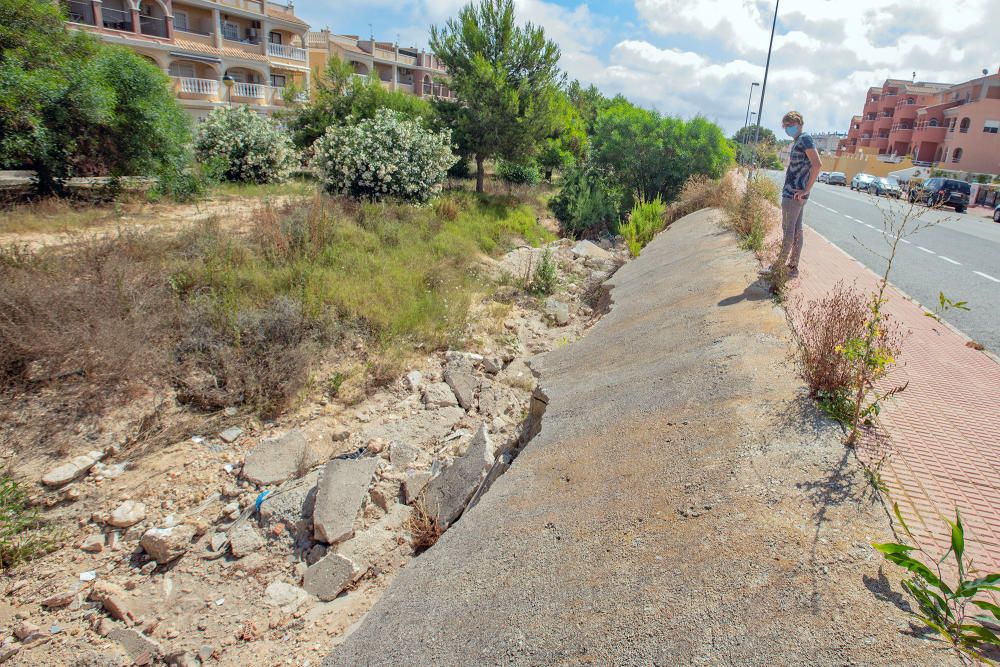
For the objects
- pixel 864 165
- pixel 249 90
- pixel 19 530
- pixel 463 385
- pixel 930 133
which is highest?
pixel 930 133

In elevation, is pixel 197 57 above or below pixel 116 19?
below

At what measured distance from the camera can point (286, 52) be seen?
3244 cm

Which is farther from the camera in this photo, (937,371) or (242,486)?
(242,486)

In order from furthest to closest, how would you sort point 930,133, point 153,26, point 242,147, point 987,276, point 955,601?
point 930,133, point 153,26, point 242,147, point 987,276, point 955,601

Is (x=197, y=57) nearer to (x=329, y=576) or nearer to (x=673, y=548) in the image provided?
(x=329, y=576)

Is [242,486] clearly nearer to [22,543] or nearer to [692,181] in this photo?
[22,543]

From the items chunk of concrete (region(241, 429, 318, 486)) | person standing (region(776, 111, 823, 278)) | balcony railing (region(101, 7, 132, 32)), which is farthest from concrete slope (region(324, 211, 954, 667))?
balcony railing (region(101, 7, 132, 32))

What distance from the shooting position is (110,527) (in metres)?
4.64

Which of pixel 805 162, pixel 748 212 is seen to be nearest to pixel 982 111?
pixel 748 212

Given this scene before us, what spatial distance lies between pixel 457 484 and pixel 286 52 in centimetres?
3506

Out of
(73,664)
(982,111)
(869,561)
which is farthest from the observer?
(982,111)

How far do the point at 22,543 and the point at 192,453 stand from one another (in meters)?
1.43

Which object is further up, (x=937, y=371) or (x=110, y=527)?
(x=937, y=371)

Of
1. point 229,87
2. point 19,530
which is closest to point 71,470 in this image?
point 19,530
